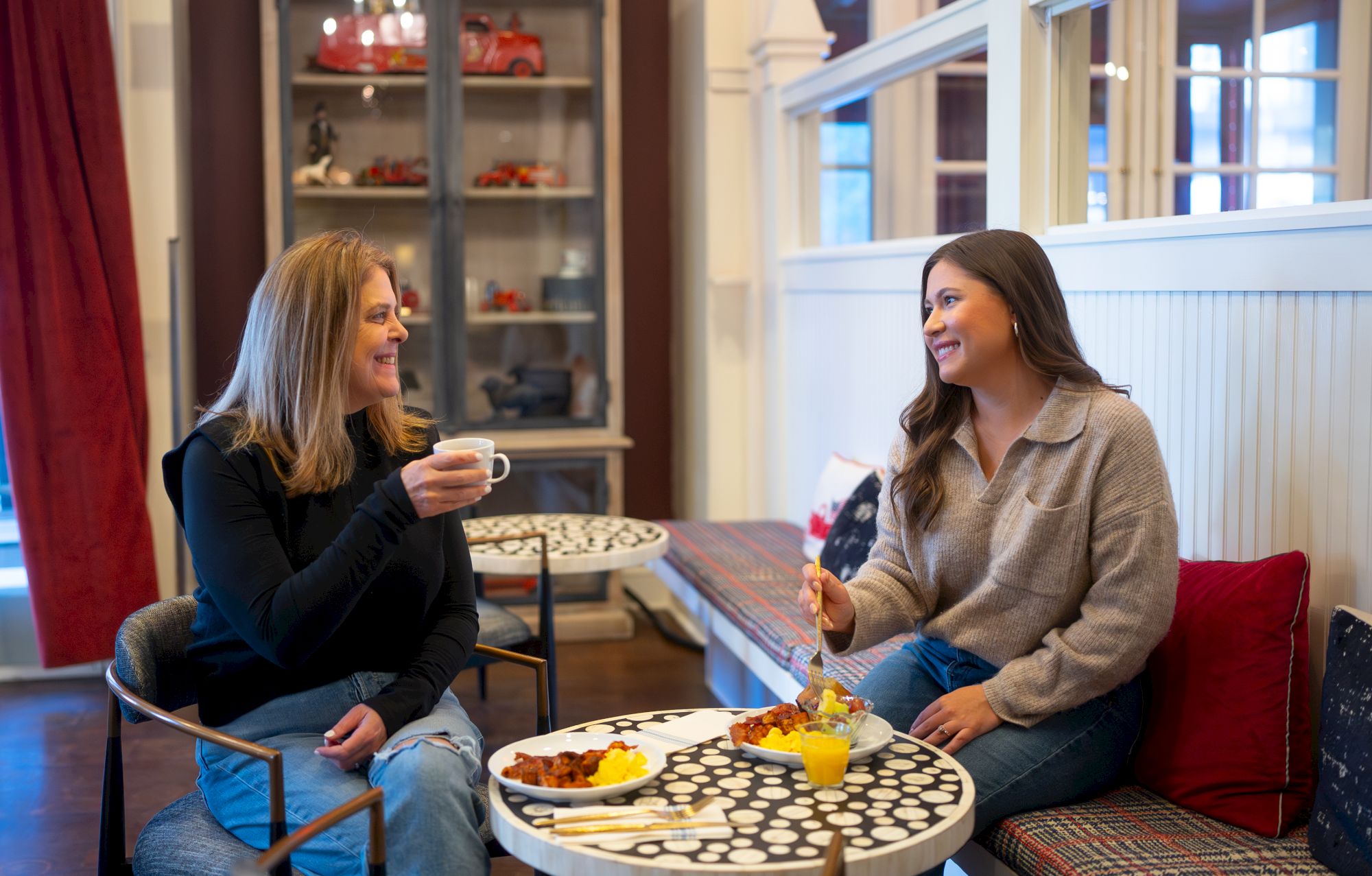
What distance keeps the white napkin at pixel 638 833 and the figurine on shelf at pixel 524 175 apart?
3494mm

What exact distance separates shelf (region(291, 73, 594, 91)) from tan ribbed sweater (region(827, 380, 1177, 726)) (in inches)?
117

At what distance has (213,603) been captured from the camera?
1.86 m

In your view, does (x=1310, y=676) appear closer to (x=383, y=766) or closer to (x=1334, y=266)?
(x=1334, y=266)

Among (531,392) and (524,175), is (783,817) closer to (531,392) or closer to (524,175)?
(531,392)

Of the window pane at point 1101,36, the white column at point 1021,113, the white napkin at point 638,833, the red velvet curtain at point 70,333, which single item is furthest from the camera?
the red velvet curtain at point 70,333

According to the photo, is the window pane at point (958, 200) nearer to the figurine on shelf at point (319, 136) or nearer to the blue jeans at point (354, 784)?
the figurine on shelf at point (319, 136)

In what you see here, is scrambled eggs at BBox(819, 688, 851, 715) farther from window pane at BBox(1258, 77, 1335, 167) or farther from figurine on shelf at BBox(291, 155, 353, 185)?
figurine on shelf at BBox(291, 155, 353, 185)

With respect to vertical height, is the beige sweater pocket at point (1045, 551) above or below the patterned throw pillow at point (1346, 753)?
above

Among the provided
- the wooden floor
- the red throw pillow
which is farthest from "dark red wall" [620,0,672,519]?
the red throw pillow

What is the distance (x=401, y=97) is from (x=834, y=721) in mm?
3519

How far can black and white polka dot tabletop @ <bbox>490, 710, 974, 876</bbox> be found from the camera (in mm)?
1360

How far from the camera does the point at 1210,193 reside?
2.49 m

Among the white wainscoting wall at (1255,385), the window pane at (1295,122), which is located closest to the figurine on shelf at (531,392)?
the white wainscoting wall at (1255,385)

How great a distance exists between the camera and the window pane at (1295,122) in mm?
3186
